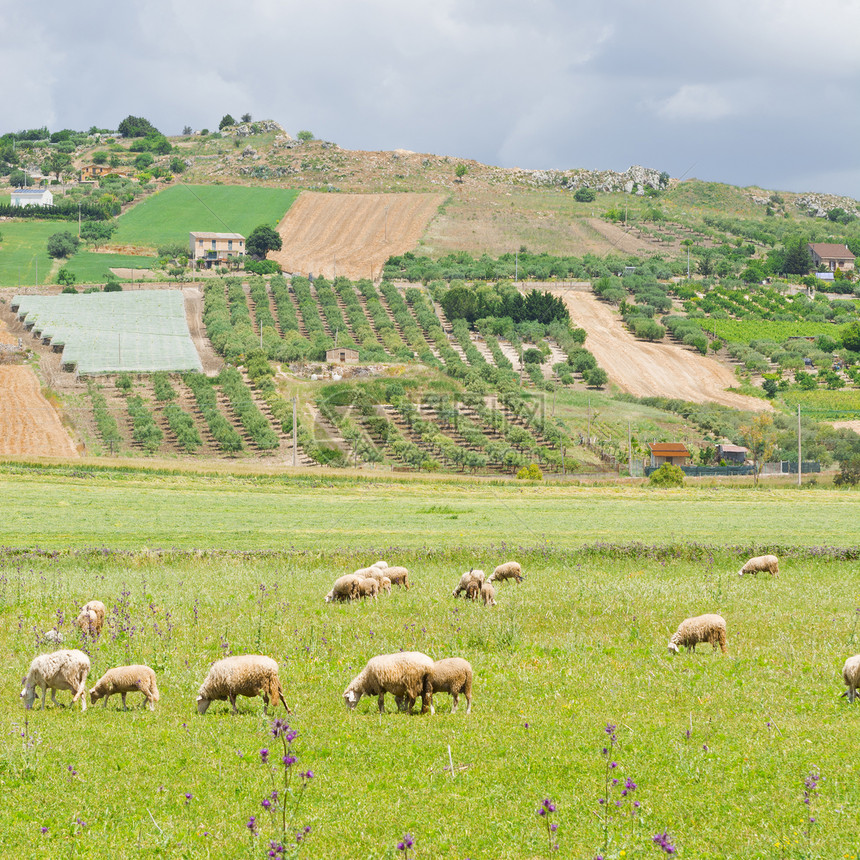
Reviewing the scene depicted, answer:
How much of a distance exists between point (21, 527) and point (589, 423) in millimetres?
73482

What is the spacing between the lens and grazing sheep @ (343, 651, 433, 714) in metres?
15.8

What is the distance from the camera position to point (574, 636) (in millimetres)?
21766

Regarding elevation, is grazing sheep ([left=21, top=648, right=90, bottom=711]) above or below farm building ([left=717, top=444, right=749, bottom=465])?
below

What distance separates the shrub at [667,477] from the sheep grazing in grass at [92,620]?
192 ft

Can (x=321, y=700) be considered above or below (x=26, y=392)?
below

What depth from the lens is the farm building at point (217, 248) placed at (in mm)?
180625

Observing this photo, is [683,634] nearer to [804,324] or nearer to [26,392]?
[26,392]

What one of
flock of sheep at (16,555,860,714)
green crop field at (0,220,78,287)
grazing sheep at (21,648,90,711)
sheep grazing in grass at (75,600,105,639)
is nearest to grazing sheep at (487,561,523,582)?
sheep grazing in grass at (75,600,105,639)

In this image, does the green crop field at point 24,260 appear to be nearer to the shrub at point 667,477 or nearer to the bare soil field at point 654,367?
the bare soil field at point 654,367

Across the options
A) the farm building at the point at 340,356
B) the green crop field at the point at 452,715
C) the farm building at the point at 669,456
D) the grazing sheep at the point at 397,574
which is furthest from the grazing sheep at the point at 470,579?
the farm building at the point at 340,356

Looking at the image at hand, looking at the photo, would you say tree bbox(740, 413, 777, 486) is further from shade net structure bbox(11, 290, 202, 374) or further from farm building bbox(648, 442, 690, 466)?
shade net structure bbox(11, 290, 202, 374)

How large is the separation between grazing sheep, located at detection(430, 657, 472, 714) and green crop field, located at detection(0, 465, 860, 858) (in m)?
0.36

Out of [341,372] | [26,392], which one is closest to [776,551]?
[341,372]

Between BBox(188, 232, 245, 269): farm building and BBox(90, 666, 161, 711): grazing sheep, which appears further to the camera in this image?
BBox(188, 232, 245, 269): farm building
